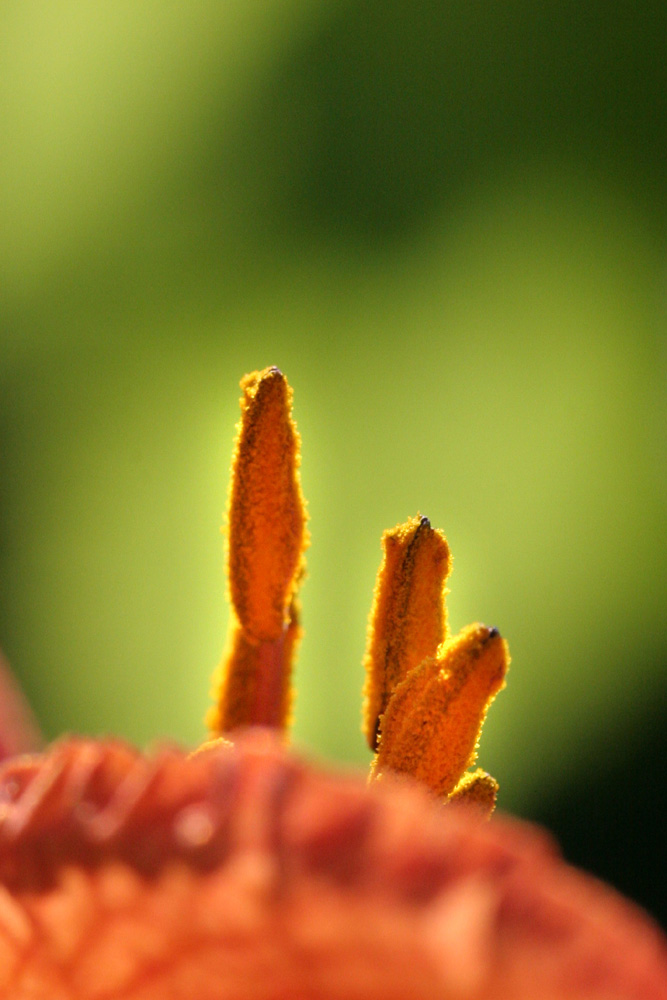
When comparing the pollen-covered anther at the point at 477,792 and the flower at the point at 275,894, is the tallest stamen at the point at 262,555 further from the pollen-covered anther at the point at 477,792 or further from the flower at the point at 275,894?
the flower at the point at 275,894

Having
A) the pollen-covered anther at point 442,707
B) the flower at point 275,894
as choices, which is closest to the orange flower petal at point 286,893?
the flower at point 275,894

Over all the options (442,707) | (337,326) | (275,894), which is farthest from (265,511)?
(337,326)

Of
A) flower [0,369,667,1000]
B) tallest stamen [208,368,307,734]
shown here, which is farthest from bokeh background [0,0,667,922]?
flower [0,369,667,1000]

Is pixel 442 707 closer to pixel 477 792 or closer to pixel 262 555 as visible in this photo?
pixel 477 792

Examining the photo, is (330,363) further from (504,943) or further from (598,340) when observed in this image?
(504,943)

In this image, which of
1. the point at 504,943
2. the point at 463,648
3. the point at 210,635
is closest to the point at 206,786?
the point at 504,943

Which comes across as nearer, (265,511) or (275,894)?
(275,894)
